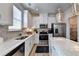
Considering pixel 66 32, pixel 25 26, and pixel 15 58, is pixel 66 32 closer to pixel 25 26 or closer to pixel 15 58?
pixel 25 26

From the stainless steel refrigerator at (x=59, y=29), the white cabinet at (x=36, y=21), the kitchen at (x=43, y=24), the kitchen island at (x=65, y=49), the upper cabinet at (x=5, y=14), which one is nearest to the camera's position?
the kitchen island at (x=65, y=49)

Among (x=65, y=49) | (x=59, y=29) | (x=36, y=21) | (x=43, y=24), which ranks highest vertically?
(x=36, y=21)

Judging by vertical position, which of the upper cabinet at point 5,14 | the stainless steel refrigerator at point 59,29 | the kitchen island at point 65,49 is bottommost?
the kitchen island at point 65,49

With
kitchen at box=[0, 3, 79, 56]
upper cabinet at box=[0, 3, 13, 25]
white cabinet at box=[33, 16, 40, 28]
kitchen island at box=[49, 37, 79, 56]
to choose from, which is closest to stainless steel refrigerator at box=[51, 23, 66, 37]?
kitchen at box=[0, 3, 79, 56]

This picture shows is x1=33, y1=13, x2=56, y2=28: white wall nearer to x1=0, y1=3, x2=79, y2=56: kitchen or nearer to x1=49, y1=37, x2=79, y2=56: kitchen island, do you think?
x1=0, y1=3, x2=79, y2=56: kitchen

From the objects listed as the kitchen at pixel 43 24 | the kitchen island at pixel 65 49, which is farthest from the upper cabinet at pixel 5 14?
the kitchen at pixel 43 24

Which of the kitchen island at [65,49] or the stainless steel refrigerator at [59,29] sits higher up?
the stainless steel refrigerator at [59,29]

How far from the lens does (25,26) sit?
21.0 ft

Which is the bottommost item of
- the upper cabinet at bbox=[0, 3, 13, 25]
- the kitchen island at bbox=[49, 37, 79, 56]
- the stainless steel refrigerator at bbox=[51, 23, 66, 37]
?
the kitchen island at bbox=[49, 37, 79, 56]

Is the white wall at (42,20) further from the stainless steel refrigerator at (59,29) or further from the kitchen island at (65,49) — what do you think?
the kitchen island at (65,49)

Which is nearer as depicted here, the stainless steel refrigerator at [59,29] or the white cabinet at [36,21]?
the stainless steel refrigerator at [59,29]

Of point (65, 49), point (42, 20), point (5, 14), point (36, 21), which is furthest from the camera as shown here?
point (42, 20)

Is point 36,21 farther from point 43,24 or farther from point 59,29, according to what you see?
point 59,29

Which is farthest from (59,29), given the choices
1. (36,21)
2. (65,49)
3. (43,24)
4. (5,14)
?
(65,49)
